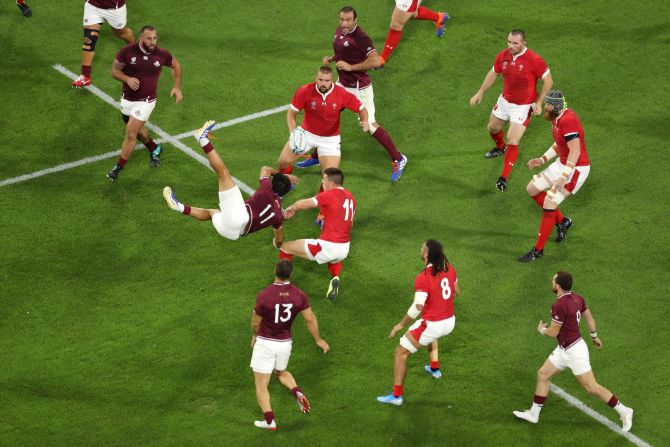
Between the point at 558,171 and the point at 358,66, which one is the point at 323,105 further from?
the point at 558,171

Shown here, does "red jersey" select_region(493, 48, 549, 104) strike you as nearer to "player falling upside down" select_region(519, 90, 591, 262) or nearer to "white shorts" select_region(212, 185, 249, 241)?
"player falling upside down" select_region(519, 90, 591, 262)

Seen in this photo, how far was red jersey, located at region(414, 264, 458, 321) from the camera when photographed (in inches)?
540

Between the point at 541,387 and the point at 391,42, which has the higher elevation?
the point at 391,42

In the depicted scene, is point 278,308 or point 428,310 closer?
point 278,308

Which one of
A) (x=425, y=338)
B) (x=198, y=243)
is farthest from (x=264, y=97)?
(x=425, y=338)

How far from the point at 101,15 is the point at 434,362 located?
10126 millimetres

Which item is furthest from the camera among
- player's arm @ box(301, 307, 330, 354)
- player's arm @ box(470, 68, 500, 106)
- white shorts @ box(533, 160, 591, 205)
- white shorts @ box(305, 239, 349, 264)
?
player's arm @ box(470, 68, 500, 106)

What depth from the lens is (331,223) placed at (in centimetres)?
1571

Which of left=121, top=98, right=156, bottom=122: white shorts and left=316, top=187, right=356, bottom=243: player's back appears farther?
left=121, top=98, right=156, bottom=122: white shorts

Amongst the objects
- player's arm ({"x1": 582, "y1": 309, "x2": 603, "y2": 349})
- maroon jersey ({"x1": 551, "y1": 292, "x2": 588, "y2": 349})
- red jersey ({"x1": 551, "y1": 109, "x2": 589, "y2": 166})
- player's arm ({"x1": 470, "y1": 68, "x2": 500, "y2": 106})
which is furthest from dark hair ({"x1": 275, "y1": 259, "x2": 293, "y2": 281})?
player's arm ({"x1": 470, "y1": 68, "x2": 500, "y2": 106})

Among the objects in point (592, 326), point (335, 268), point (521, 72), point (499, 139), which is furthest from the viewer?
point (499, 139)

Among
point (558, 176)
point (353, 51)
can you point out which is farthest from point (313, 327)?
point (353, 51)

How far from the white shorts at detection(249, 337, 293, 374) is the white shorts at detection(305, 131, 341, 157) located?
4.73 metres

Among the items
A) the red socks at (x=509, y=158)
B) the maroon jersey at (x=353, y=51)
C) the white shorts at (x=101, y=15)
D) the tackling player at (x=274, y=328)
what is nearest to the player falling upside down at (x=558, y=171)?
the red socks at (x=509, y=158)
